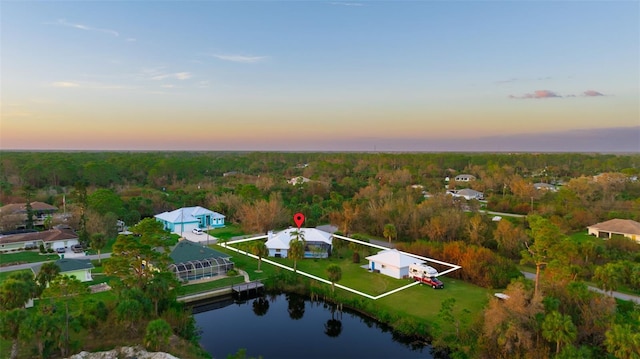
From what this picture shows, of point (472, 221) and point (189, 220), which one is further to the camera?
point (189, 220)

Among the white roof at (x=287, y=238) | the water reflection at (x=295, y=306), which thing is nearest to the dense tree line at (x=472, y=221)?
the white roof at (x=287, y=238)

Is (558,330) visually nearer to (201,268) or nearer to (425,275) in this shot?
(425,275)

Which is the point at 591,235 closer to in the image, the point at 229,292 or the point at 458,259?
the point at 458,259

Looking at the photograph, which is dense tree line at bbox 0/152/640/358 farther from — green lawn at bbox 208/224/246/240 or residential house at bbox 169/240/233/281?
residential house at bbox 169/240/233/281

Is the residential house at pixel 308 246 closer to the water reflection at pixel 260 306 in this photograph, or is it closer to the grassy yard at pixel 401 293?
the grassy yard at pixel 401 293

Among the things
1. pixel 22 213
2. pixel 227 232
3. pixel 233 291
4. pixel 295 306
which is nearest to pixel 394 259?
pixel 295 306
